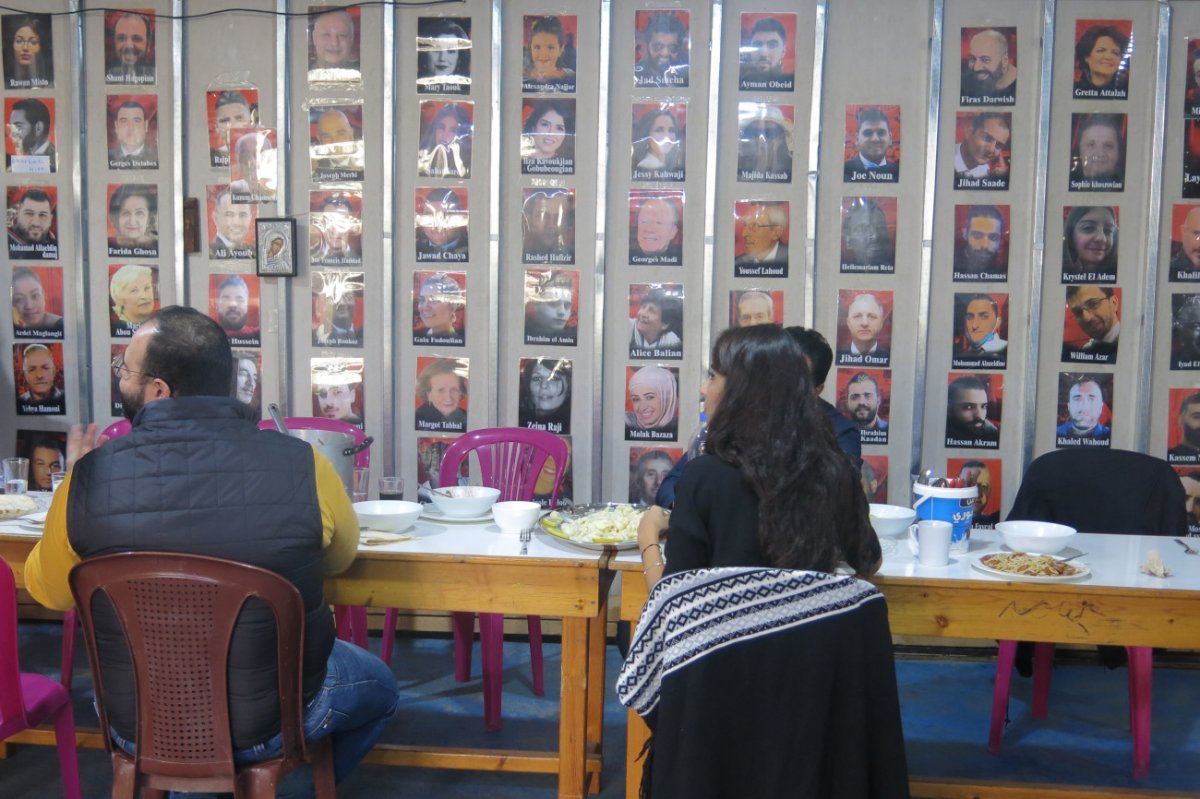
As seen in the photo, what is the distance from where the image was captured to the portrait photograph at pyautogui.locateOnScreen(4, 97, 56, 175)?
4691 mm

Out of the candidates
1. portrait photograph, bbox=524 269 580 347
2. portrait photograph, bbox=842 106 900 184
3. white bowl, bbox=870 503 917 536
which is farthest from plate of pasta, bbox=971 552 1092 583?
portrait photograph, bbox=524 269 580 347

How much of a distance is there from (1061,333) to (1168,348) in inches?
17.5

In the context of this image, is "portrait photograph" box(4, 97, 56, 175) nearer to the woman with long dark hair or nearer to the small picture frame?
the small picture frame

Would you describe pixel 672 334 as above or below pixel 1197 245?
below

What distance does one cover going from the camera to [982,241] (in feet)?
14.3

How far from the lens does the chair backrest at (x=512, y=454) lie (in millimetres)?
3938

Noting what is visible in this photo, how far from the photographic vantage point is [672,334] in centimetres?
451

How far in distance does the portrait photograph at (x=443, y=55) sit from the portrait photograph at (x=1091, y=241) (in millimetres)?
2618

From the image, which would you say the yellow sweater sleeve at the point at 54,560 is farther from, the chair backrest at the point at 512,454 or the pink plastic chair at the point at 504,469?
the chair backrest at the point at 512,454

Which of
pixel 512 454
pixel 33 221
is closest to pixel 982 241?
pixel 512 454

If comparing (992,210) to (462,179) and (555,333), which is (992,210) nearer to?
(555,333)

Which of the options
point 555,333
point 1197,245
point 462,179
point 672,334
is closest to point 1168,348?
point 1197,245

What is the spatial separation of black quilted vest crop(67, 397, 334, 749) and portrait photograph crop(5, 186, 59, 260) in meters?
3.04

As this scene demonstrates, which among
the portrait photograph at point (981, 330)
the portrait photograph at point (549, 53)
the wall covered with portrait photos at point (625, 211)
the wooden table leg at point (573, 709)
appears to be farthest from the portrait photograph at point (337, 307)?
the portrait photograph at point (981, 330)
